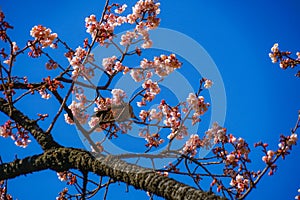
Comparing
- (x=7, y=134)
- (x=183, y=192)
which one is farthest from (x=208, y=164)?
(x=7, y=134)

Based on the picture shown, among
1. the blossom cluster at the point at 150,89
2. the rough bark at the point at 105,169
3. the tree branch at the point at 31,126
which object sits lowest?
the rough bark at the point at 105,169

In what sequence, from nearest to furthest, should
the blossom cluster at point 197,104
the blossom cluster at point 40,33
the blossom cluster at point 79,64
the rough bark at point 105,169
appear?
the rough bark at point 105,169 → the blossom cluster at point 40,33 → the blossom cluster at point 79,64 → the blossom cluster at point 197,104

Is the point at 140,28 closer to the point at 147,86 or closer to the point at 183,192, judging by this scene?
the point at 147,86

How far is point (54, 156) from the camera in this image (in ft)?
11.7

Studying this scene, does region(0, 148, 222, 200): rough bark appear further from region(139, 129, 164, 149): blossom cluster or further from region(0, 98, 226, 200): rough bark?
region(139, 129, 164, 149): blossom cluster

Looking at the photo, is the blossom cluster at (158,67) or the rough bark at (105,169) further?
the blossom cluster at (158,67)

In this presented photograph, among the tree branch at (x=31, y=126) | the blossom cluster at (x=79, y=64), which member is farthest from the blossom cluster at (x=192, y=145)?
the tree branch at (x=31, y=126)

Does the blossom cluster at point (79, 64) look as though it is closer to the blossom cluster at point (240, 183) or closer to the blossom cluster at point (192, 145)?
the blossom cluster at point (192, 145)

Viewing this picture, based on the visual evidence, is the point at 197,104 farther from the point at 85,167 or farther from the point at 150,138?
the point at 85,167

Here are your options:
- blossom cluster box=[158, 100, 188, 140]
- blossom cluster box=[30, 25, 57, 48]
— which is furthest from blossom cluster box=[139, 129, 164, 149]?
blossom cluster box=[30, 25, 57, 48]

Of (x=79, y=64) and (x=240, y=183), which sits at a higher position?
(x=79, y=64)

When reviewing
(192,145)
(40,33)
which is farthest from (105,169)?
(192,145)

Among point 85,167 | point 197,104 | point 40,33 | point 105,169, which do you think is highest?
point 40,33

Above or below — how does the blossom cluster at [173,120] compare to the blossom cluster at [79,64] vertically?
below
